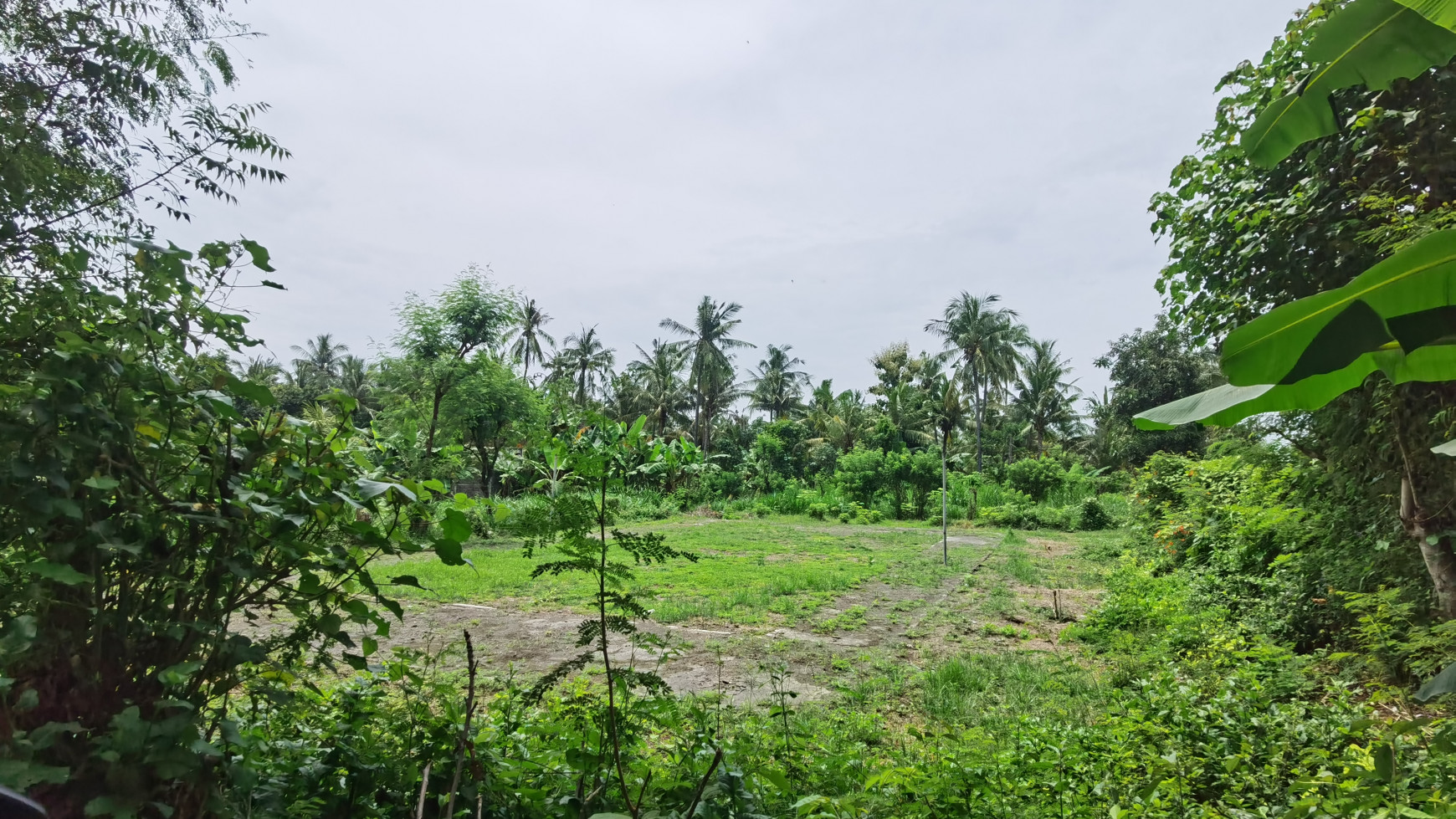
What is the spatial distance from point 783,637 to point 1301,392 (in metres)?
4.70

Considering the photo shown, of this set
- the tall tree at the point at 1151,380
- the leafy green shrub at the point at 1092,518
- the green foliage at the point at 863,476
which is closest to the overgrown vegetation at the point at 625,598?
the leafy green shrub at the point at 1092,518

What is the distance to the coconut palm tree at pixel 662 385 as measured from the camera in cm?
3378

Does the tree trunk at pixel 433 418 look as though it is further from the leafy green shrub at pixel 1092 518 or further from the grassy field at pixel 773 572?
the leafy green shrub at pixel 1092 518

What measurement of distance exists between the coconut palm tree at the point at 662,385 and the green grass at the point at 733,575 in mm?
18820

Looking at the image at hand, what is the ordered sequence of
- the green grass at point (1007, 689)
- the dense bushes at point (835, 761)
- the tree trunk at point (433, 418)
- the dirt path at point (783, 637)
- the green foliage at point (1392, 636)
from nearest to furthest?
the dense bushes at point (835, 761) < the green foliage at point (1392, 636) < the green grass at point (1007, 689) < the dirt path at point (783, 637) < the tree trunk at point (433, 418)

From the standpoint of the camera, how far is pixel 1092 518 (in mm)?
17781

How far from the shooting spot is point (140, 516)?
1.18 metres

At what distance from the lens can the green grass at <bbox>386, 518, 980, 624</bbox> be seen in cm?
701

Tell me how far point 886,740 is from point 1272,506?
3705mm

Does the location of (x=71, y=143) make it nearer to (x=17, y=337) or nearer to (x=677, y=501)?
(x=17, y=337)

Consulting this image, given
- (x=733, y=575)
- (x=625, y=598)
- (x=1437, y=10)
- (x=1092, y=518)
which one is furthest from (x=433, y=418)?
(x=1092, y=518)

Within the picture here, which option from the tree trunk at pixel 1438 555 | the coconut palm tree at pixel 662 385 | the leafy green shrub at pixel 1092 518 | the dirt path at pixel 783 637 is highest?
the coconut palm tree at pixel 662 385

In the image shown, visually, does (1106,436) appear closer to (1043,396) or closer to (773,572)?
(1043,396)

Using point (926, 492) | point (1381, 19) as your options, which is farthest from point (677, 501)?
point (1381, 19)
